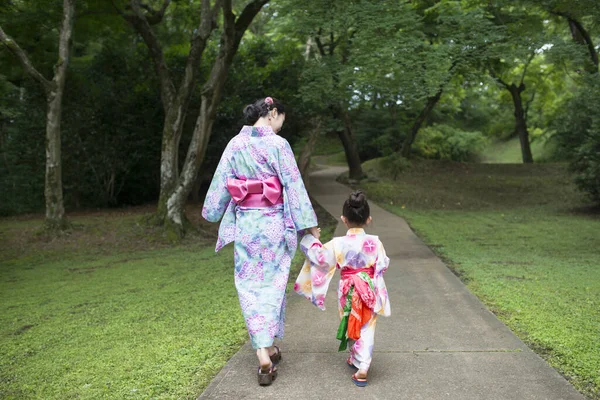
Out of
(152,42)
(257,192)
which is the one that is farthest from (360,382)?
(152,42)

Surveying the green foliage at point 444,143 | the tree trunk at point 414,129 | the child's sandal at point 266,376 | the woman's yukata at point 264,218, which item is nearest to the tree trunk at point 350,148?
the tree trunk at point 414,129

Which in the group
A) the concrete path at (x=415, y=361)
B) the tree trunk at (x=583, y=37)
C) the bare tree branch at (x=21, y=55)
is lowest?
the concrete path at (x=415, y=361)

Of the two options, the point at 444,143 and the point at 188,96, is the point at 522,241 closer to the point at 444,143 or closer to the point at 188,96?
the point at 188,96

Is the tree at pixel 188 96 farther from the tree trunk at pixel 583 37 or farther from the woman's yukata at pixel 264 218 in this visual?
the tree trunk at pixel 583 37

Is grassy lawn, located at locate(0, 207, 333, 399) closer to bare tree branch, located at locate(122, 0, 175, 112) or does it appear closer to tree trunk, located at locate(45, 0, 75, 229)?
tree trunk, located at locate(45, 0, 75, 229)

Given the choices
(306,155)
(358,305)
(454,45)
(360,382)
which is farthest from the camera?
(306,155)

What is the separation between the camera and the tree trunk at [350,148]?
1872cm

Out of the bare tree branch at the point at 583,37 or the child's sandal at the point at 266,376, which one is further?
the bare tree branch at the point at 583,37

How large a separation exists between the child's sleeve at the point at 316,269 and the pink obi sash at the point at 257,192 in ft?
1.17

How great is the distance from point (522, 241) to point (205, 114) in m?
6.80

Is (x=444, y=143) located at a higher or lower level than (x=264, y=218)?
higher

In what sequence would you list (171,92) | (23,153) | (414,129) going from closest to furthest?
(171,92)
(23,153)
(414,129)

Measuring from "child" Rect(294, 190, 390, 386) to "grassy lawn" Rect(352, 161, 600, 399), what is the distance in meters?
1.33

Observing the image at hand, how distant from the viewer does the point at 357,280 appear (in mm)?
3586
